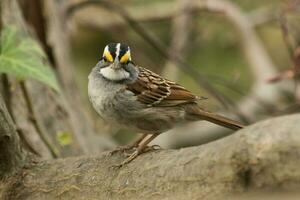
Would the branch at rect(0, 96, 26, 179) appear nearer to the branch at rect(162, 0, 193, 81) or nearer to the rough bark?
the rough bark

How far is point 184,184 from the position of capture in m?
3.35

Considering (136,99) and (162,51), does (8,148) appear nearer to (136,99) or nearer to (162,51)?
(136,99)

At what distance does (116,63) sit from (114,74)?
0.12 metres

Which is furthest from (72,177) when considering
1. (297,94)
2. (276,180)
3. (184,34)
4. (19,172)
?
(184,34)

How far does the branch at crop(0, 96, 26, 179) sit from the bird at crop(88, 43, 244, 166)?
1.98ft

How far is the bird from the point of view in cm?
439

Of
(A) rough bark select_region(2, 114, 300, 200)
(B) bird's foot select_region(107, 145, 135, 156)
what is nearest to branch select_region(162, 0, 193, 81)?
(B) bird's foot select_region(107, 145, 135, 156)

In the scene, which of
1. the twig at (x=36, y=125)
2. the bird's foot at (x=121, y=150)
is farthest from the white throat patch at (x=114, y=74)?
the twig at (x=36, y=125)

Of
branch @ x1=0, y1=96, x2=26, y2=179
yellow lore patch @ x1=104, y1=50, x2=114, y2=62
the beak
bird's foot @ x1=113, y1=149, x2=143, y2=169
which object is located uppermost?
yellow lore patch @ x1=104, y1=50, x2=114, y2=62

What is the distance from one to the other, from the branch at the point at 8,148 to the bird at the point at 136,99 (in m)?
0.60

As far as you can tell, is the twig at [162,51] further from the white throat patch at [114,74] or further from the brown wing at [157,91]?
the white throat patch at [114,74]

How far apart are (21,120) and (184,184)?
1.99 m

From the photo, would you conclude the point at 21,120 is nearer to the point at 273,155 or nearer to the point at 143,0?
the point at 273,155

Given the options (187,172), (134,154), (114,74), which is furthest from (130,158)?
(114,74)
